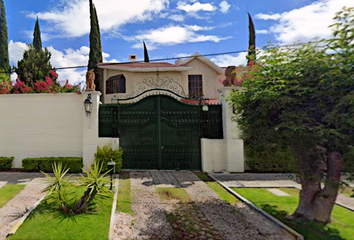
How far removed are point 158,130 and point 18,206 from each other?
540 cm

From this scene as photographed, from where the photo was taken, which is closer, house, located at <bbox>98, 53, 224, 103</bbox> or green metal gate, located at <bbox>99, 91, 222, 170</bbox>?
green metal gate, located at <bbox>99, 91, 222, 170</bbox>

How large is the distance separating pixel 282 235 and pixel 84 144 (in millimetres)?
7741

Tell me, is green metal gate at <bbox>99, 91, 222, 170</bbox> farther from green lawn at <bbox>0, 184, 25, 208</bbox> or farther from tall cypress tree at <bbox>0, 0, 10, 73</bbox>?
tall cypress tree at <bbox>0, 0, 10, 73</bbox>

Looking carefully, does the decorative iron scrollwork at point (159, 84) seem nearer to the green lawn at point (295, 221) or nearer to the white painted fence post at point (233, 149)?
the white painted fence post at point (233, 149)

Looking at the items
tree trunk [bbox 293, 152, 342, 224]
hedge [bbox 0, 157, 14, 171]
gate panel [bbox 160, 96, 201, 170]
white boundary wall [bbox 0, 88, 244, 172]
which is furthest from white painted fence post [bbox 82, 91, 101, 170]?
tree trunk [bbox 293, 152, 342, 224]

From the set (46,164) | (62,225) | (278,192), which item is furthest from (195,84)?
(62,225)

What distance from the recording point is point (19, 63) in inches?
642

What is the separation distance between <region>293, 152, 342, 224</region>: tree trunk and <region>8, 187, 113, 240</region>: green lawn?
13.2 ft

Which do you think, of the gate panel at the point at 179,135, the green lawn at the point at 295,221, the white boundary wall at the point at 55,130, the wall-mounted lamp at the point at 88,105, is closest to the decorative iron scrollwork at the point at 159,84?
the gate panel at the point at 179,135

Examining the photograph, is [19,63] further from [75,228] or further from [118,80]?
[75,228]

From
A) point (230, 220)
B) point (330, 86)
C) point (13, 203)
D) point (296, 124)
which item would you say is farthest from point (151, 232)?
point (330, 86)

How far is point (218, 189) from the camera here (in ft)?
22.2

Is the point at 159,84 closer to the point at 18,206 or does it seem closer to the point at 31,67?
the point at 31,67

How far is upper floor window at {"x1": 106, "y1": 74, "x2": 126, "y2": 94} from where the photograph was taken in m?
16.9
